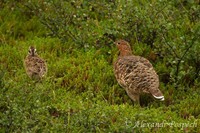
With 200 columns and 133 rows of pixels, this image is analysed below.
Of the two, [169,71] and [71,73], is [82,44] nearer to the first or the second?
[71,73]

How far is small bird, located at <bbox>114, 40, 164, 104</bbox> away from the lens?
916 centimetres

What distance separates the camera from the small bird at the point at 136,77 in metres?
9.16

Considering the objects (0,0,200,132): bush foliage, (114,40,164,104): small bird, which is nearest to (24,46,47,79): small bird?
(0,0,200,132): bush foliage

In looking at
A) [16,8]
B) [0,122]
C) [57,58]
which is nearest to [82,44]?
[57,58]

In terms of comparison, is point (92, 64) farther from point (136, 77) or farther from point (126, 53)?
point (136, 77)

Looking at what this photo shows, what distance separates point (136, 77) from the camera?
30.6 ft

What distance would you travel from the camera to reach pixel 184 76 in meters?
10.3

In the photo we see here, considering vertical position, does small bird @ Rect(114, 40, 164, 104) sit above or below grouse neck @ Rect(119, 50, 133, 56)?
below

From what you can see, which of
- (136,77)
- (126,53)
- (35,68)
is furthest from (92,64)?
(136,77)

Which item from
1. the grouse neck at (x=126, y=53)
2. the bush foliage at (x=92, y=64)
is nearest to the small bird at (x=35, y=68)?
the bush foliage at (x=92, y=64)

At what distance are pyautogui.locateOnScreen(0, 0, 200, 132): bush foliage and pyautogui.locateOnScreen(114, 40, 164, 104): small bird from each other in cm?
24

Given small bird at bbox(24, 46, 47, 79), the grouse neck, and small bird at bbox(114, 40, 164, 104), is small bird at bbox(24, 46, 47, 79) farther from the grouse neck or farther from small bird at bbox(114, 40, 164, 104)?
the grouse neck

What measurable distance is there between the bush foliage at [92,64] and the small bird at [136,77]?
244 millimetres

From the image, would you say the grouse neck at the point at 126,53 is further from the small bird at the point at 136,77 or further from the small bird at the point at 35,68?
the small bird at the point at 35,68
